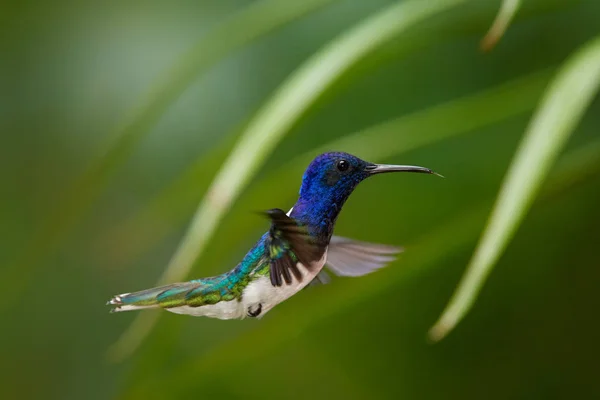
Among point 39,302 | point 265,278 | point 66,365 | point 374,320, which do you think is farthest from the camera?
point 39,302

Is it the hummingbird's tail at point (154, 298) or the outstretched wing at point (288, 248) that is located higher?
the hummingbird's tail at point (154, 298)

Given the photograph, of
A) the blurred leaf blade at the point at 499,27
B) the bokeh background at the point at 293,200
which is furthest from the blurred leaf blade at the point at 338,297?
the blurred leaf blade at the point at 499,27

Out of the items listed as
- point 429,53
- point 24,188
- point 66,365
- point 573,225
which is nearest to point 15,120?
point 24,188

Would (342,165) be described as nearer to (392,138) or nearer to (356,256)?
(356,256)

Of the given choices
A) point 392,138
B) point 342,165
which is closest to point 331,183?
point 342,165

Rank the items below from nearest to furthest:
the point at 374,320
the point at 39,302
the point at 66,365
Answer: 1. the point at 374,320
2. the point at 66,365
3. the point at 39,302

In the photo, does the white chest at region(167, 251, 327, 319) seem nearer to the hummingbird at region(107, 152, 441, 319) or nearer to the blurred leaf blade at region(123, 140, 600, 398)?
the hummingbird at region(107, 152, 441, 319)

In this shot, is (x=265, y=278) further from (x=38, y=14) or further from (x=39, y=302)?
(x=38, y=14)

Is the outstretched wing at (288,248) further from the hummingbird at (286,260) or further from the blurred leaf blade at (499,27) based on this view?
the blurred leaf blade at (499,27)
